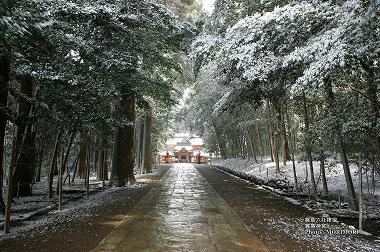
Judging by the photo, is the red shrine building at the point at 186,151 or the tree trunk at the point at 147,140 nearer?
the tree trunk at the point at 147,140

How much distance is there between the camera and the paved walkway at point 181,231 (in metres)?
5.78

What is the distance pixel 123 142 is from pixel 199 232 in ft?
35.3

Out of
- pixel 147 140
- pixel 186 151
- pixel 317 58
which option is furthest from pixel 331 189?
pixel 186 151

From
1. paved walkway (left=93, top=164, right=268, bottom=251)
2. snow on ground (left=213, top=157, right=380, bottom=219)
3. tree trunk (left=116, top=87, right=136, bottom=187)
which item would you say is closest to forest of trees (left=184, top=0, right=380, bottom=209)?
snow on ground (left=213, top=157, right=380, bottom=219)

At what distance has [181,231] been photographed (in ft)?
22.6

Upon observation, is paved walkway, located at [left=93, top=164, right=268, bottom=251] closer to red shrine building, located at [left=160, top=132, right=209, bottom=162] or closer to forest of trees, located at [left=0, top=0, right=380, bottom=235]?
forest of trees, located at [left=0, top=0, right=380, bottom=235]

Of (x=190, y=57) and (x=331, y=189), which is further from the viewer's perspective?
(x=331, y=189)

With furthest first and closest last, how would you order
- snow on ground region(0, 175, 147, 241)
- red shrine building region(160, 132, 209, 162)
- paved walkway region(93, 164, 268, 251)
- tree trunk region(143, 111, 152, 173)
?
red shrine building region(160, 132, 209, 162), tree trunk region(143, 111, 152, 173), snow on ground region(0, 175, 147, 241), paved walkway region(93, 164, 268, 251)

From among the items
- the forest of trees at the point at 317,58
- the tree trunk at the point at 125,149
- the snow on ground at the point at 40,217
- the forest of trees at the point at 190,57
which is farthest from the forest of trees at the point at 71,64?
the forest of trees at the point at 317,58

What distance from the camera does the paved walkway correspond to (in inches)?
227

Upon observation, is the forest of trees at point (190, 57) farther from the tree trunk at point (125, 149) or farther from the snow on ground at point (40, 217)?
the tree trunk at point (125, 149)

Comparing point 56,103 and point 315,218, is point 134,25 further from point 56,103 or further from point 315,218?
point 315,218

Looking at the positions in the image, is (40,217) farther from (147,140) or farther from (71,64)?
(147,140)

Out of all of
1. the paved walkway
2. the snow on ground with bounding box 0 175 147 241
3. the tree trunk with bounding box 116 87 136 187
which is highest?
the tree trunk with bounding box 116 87 136 187
